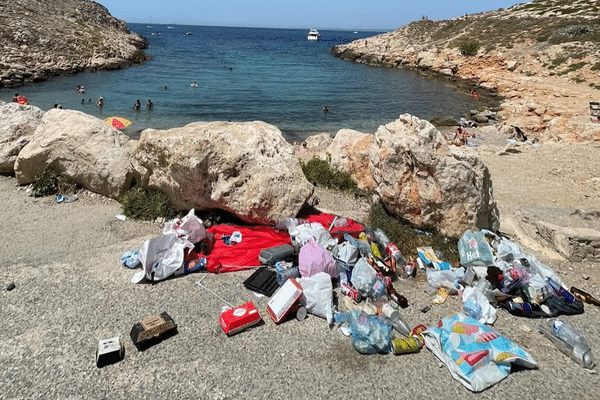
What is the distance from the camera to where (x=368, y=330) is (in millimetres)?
5418

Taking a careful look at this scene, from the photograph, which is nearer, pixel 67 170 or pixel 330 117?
pixel 67 170

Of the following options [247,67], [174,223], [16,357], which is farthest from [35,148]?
[247,67]

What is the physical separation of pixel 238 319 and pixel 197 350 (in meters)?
0.67

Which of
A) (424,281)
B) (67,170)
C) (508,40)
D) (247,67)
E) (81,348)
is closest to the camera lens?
(81,348)

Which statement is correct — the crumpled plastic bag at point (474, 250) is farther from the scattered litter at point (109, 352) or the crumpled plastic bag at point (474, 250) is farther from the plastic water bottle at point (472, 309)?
the scattered litter at point (109, 352)

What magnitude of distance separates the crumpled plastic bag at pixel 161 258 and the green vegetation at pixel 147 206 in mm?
1954

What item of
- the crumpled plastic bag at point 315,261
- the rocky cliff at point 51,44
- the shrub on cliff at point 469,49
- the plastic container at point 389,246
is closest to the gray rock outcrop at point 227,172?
the crumpled plastic bag at point 315,261

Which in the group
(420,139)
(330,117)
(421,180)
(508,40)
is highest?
(508,40)

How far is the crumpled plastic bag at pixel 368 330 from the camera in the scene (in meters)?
5.23

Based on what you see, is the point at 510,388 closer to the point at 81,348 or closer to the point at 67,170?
the point at 81,348

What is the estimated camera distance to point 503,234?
8.95m

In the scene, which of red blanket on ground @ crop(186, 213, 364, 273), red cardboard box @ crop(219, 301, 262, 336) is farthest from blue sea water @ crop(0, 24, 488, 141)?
red cardboard box @ crop(219, 301, 262, 336)

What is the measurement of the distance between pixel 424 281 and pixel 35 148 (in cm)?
1013

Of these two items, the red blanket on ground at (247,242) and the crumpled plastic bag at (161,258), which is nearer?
the crumpled plastic bag at (161,258)
